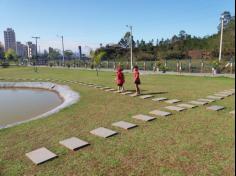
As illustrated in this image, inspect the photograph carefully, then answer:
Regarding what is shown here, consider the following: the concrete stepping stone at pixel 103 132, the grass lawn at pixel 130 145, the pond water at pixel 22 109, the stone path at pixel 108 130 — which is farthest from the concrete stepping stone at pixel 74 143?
the pond water at pixel 22 109

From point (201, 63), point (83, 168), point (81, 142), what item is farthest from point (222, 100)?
point (201, 63)

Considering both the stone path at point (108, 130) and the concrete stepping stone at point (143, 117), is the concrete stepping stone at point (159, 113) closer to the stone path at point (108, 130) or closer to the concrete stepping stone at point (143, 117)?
the stone path at point (108, 130)

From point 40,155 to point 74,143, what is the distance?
2.34 feet

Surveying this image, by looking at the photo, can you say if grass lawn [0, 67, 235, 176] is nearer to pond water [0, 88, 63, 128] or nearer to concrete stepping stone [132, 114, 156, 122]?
concrete stepping stone [132, 114, 156, 122]

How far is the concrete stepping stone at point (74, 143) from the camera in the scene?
14.0ft

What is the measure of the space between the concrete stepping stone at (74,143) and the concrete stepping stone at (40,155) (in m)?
0.39

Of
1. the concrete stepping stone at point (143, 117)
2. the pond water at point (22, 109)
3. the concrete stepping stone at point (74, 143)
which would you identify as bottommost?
the pond water at point (22, 109)

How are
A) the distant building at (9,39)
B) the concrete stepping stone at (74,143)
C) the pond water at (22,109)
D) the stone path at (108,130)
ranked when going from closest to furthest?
the stone path at (108,130) < the concrete stepping stone at (74,143) < the pond water at (22,109) < the distant building at (9,39)

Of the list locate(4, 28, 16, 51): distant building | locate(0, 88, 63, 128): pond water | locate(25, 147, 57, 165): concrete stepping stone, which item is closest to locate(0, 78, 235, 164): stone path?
locate(25, 147, 57, 165): concrete stepping stone

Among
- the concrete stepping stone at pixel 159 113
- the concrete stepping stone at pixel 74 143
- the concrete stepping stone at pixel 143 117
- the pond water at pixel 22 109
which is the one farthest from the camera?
the pond water at pixel 22 109

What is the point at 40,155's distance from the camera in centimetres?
399

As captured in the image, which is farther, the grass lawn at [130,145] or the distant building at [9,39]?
the distant building at [9,39]

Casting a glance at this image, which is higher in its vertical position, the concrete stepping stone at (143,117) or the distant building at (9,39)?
the distant building at (9,39)

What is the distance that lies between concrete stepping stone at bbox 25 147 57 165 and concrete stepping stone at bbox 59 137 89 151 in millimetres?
387
